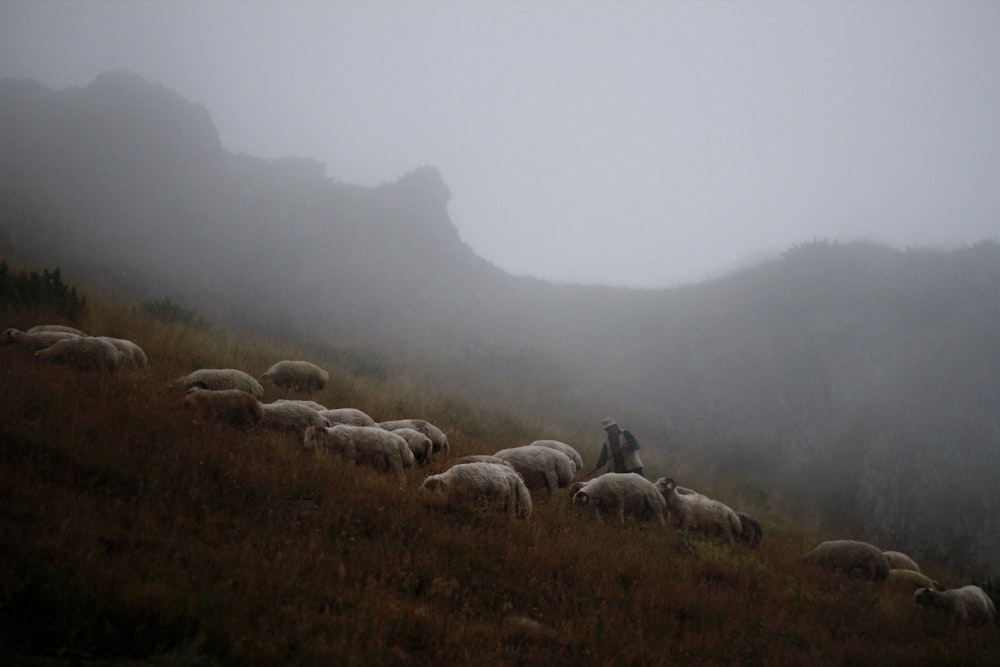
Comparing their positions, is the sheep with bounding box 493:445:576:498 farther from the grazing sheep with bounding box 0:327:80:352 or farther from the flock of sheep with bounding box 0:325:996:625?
the grazing sheep with bounding box 0:327:80:352

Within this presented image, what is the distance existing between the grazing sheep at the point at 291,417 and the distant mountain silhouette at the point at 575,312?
11238 millimetres

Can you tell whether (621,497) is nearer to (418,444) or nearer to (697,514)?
(697,514)

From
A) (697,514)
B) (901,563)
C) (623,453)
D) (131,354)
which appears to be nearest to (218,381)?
(131,354)

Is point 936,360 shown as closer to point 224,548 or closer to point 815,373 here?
point 815,373

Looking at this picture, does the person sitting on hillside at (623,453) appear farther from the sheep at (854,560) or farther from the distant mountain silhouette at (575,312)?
the distant mountain silhouette at (575,312)

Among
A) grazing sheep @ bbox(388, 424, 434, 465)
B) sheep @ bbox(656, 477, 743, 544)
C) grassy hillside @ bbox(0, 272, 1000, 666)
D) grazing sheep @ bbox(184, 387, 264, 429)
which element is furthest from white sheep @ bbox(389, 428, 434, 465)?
sheep @ bbox(656, 477, 743, 544)

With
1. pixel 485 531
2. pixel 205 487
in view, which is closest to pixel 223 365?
pixel 205 487

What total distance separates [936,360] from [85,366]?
27.8m

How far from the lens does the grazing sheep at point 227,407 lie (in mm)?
7762

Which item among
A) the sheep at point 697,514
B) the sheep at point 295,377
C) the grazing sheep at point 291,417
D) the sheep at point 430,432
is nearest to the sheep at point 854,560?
the sheep at point 697,514

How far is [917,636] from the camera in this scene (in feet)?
20.5

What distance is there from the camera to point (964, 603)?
7332 millimetres

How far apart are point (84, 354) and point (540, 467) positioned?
7.49m

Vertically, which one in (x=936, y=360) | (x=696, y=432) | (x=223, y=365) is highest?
(x=936, y=360)
